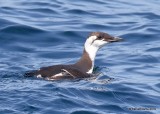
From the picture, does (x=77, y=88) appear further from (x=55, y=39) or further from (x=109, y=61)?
(x=55, y=39)

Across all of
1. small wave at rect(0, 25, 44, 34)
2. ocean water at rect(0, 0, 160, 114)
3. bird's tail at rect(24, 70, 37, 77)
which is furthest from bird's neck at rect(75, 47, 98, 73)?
small wave at rect(0, 25, 44, 34)

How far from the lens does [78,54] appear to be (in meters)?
A: 15.0

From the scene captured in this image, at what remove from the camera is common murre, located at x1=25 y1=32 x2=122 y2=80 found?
→ 12.2 m

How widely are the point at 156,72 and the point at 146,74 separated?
0.27 meters

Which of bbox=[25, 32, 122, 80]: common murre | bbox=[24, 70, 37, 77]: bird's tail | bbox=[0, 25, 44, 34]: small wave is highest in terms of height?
bbox=[0, 25, 44, 34]: small wave

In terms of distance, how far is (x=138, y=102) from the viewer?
1122cm

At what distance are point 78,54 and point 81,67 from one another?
174cm

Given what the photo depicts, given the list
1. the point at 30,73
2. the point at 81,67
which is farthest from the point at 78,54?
the point at 30,73

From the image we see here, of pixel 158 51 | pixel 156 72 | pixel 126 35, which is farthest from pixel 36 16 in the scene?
pixel 156 72

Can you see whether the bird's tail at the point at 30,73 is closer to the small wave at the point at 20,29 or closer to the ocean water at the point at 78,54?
the ocean water at the point at 78,54

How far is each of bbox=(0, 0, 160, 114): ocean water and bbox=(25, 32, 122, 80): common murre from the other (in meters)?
0.19

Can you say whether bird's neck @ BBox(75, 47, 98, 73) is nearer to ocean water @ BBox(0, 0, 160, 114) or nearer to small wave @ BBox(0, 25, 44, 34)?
ocean water @ BBox(0, 0, 160, 114)

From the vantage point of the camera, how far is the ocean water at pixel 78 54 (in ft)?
34.8

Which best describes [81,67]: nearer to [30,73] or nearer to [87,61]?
[87,61]
